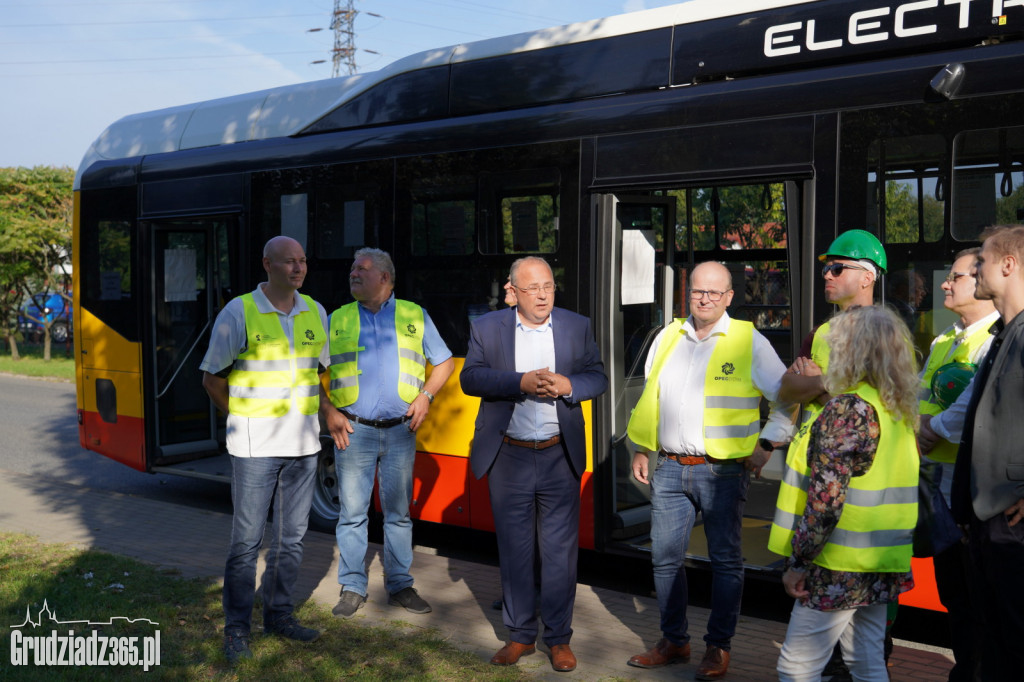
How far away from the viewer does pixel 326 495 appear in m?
8.16

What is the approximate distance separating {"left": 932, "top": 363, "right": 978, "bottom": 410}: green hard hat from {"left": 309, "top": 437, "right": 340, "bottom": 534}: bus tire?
4.99 m

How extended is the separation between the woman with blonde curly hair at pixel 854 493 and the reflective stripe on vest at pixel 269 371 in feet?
8.74

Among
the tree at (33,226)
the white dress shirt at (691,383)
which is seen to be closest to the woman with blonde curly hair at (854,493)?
the white dress shirt at (691,383)

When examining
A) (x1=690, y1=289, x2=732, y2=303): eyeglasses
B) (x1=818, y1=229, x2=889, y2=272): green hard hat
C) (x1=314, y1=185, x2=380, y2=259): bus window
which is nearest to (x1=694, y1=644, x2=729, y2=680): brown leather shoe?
(x1=690, y1=289, x2=732, y2=303): eyeglasses

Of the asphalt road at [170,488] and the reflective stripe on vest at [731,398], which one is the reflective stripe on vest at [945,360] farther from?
the asphalt road at [170,488]

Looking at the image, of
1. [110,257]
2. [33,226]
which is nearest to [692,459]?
[110,257]

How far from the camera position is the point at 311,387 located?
5.37 metres

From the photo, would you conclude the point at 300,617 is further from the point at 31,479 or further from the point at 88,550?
the point at 31,479

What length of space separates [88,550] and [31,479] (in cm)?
351

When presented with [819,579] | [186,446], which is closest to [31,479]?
[186,446]

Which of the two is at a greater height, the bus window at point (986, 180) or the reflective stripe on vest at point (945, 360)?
the bus window at point (986, 180)

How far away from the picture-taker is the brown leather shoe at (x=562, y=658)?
4922 mm

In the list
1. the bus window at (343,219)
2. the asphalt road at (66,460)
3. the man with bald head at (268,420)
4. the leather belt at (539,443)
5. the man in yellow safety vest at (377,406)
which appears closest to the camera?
the leather belt at (539,443)

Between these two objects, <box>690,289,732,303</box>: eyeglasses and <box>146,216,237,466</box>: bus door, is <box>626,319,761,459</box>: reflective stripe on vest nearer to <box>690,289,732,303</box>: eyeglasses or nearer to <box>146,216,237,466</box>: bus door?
<box>690,289,732,303</box>: eyeglasses
